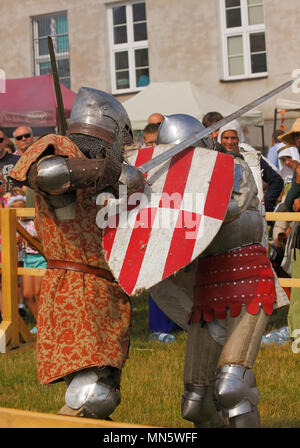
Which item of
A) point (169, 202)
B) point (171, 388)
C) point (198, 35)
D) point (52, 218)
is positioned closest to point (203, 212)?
point (169, 202)

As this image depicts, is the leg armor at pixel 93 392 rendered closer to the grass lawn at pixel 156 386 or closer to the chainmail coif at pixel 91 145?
the chainmail coif at pixel 91 145

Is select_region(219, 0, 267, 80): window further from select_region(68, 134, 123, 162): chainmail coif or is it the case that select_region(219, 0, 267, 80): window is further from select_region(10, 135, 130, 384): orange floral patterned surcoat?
select_region(10, 135, 130, 384): orange floral patterned surcoat

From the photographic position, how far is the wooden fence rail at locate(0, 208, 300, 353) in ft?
20.6

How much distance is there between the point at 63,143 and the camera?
9.66 ft

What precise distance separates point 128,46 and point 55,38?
70.2 inches

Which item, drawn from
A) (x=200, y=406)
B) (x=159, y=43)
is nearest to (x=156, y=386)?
(x=200, y=406)

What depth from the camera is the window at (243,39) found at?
604 inches

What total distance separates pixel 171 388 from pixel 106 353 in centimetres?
197

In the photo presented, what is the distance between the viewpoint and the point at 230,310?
3.23 meters

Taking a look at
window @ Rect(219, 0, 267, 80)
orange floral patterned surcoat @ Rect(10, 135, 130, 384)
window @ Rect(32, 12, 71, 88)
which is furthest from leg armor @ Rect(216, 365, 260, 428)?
window @ Rect(32, 12, 71, 88)

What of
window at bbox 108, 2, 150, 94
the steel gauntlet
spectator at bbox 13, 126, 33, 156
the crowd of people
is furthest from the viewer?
window at bbox 108, 2, 150, 94

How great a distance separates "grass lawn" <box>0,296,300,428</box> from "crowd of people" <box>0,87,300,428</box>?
870 millimetres

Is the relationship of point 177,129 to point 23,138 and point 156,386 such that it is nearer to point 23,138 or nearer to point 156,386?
point 156,386
